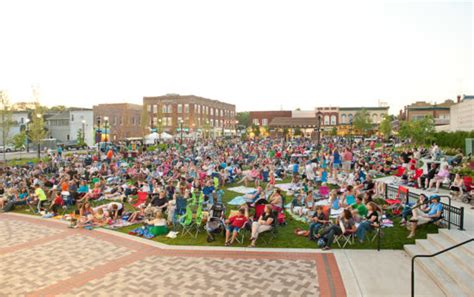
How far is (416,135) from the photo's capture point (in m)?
35.4

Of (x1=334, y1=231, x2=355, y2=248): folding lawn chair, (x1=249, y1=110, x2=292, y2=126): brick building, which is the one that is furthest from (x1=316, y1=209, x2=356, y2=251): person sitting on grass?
(x1=249, y1=110, x2=292, y2=126): brick building

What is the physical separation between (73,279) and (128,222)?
450 centimetres

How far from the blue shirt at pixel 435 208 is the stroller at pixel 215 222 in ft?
20.8

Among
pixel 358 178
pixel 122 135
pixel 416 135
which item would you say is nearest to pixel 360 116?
pixel 416 135

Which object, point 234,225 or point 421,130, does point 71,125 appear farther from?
point 234,225

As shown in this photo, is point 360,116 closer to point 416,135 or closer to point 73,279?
point 416,135

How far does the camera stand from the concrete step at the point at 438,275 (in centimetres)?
608

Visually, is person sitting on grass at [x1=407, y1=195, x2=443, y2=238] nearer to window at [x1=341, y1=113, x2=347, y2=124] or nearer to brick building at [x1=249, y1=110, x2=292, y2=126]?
brick building at [x1=249, y1=110, x2=292, y2=126]

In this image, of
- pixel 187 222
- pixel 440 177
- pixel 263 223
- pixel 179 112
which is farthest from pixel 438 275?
pixel 179 112

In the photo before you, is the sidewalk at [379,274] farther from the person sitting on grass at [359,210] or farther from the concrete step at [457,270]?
the person sitting on grass at [359,210]

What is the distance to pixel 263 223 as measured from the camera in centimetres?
942

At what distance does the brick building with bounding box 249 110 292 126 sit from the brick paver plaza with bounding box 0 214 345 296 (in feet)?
304

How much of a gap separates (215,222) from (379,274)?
4868 millimetres

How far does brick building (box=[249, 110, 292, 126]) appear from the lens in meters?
102
